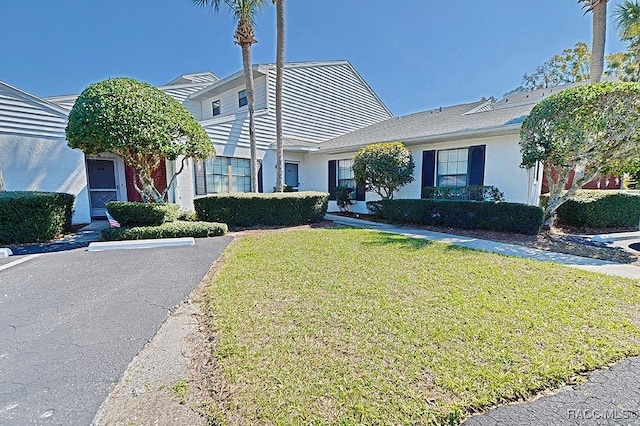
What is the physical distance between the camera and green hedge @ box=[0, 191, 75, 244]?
6.80m

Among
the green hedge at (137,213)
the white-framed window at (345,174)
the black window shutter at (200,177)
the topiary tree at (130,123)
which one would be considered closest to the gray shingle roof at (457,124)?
the white-framed window at (345,174)

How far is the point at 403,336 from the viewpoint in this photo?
9.31ft

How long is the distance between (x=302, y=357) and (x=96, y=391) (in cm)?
158

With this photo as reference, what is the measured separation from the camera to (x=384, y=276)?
181 inches

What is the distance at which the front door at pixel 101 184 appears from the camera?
11000 millimetres

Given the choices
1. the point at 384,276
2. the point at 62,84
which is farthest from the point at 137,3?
the point at 384,276

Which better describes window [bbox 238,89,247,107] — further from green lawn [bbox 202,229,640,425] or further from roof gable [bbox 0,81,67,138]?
green lawn [bbox 202,229,640,425]

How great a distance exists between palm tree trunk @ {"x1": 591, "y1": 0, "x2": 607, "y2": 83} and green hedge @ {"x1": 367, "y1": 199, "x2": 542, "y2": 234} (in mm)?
6506

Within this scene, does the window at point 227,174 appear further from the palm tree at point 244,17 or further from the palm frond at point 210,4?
the palm frond at point 210,4

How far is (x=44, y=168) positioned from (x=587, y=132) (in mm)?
15269

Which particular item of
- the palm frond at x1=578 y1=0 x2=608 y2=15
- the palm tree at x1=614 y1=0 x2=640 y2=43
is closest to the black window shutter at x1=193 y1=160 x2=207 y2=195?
the palm frond at x1=578 y1=0 x2=608 y2=15

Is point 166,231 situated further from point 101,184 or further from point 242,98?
point 242,98

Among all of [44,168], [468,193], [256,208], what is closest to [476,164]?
Answer: [468,193]

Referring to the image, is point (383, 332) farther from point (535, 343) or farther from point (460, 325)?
point (535, 343)
